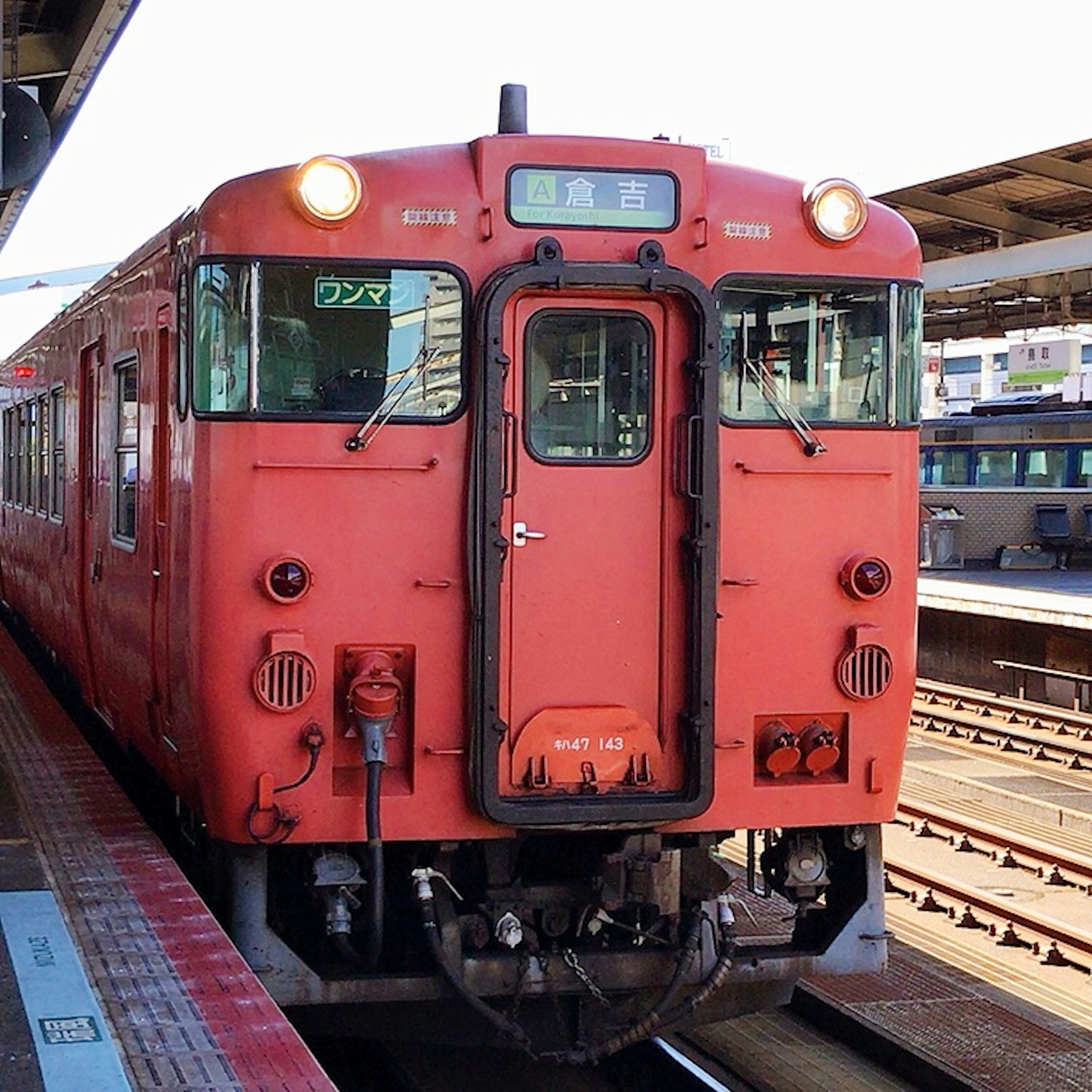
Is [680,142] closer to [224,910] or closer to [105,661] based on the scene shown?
[224,910]

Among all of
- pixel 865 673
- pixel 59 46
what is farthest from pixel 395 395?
pixel 59 46

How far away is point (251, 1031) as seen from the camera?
15.7 ft

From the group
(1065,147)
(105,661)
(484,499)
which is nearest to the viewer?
(484,499)

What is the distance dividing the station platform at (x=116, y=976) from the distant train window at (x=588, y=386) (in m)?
1.92

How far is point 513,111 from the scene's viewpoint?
606 centimetres

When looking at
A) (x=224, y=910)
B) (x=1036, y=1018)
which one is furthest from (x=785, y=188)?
(x=1036, y=1018)

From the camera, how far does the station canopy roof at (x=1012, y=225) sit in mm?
14484

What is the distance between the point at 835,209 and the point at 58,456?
566cm

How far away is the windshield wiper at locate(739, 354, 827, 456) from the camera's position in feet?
19.5

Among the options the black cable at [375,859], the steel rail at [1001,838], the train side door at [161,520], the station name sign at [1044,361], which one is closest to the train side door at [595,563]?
the black cable at [375,859]

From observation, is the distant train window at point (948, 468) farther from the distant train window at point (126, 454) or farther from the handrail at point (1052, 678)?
the distant train window at point (126, 454)

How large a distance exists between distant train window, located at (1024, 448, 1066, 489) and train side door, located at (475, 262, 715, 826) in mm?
21008

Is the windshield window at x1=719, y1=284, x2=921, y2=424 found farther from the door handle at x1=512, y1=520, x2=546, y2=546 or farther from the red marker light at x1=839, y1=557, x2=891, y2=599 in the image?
the door handle at x1=512, y1=520, x2=546, y2=546

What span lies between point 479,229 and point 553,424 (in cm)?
67
